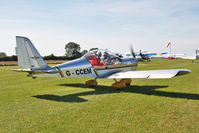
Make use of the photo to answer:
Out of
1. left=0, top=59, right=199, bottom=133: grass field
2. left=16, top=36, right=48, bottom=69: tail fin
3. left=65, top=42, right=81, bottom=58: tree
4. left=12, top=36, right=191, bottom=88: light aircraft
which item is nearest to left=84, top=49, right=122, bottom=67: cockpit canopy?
left=12, top=36, right=191, bottom=88: light aircraft

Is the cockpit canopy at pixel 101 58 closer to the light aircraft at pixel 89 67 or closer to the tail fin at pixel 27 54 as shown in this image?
the light aircraft at pixel 89 67

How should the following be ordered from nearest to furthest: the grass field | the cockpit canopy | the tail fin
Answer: the grass field → the tail fin → the cockpit canopy

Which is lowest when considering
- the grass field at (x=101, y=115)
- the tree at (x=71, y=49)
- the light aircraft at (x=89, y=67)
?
the grass field at (x=101, y=115)

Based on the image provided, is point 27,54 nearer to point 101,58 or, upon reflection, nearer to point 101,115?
point 101,58

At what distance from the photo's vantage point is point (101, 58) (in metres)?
10.2

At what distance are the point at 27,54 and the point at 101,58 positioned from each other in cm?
414

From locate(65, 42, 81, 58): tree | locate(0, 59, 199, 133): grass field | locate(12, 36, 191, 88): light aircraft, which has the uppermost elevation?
locate(65, 42, 81, 58): tree

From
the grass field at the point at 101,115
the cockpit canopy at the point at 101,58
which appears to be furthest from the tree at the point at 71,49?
the grass field at the point at 101,115

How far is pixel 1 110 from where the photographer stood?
612 cm

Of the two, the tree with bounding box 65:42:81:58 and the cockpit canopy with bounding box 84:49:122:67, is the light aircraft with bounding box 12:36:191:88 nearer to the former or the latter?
the cockpit canopy with bounding box 84:49:122:67

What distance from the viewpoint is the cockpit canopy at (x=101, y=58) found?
32.8ft

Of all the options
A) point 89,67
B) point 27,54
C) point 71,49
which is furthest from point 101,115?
point 71,49

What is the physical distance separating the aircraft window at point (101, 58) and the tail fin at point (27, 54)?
2836 millimetres

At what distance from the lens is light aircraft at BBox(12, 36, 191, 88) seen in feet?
26.6
